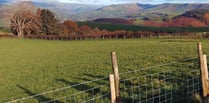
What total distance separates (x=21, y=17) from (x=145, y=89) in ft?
331

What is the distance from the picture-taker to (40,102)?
1306 cm

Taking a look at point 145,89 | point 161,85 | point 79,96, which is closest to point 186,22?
point 161,85

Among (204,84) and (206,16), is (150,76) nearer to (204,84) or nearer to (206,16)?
(204,84)

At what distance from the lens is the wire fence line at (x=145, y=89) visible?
12156 mm

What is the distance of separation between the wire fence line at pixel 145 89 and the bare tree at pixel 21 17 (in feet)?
292

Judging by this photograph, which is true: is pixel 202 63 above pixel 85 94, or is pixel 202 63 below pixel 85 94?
above

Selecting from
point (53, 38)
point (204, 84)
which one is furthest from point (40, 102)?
point (53, 38)

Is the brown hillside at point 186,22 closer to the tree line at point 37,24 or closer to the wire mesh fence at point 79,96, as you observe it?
the tree line at point 37,24

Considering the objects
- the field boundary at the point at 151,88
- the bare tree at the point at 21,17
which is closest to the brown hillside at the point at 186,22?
the bare tree at the point at 21,17

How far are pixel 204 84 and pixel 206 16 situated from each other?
17415cm

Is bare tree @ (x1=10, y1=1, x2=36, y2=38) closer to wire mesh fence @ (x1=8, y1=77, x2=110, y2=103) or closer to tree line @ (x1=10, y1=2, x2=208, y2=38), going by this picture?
tree line @ (x1=10, y1=2, x2=208, y2=38)

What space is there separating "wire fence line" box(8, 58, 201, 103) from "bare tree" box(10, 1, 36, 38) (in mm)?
88966

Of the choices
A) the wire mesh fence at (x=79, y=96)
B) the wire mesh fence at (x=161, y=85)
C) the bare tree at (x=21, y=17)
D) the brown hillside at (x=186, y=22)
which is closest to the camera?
the wire mesh fence at (x=161, y=85)

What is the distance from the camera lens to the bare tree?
105625mm
